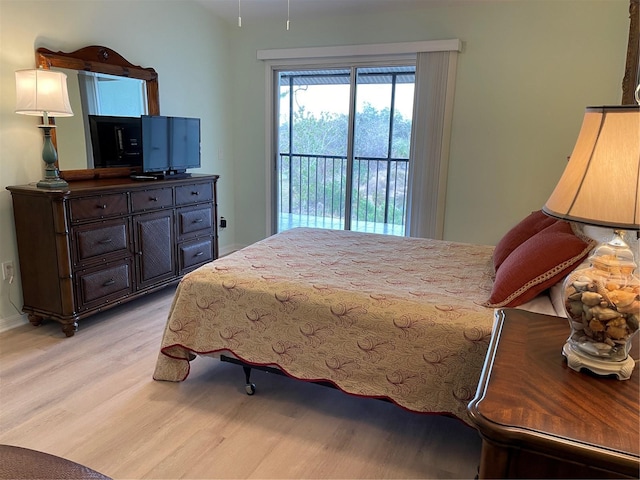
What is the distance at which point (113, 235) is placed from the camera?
3.26 metres

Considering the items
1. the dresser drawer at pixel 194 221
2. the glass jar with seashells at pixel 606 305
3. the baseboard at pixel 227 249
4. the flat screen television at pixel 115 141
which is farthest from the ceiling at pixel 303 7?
the glass jar with seashells at pixel 606 305

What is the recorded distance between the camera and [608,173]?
106 cm

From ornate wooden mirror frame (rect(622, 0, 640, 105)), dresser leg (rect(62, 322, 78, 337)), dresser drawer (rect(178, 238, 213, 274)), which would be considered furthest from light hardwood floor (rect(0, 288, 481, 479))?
ornate wooden mirror frame (rect(622, 0, 640, 105))

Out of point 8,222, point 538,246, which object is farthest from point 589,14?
point 8,222

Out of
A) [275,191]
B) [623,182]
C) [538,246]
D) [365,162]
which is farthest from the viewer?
[275,191]

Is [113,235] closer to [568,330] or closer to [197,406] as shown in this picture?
[197,406]

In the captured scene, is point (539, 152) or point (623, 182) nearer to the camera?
point (623, 182)

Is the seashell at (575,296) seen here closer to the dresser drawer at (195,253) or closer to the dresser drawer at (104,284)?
the dresser drawer at (104,284)

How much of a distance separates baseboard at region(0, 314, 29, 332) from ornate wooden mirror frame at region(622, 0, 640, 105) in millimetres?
4235

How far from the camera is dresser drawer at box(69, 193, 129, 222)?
2.98 metres

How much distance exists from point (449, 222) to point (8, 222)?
11.8 feet

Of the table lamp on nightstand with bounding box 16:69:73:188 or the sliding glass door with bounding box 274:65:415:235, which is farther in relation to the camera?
the sliding glass door with bounding box 274:65:415:235

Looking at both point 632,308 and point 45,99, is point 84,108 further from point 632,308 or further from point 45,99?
point 632,308

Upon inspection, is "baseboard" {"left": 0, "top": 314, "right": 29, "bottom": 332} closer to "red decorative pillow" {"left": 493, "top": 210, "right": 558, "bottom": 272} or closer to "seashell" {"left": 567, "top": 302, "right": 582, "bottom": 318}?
"red decorative pillow" {"left": 493, "top": 210, "right": 558, "bottom": 272}
